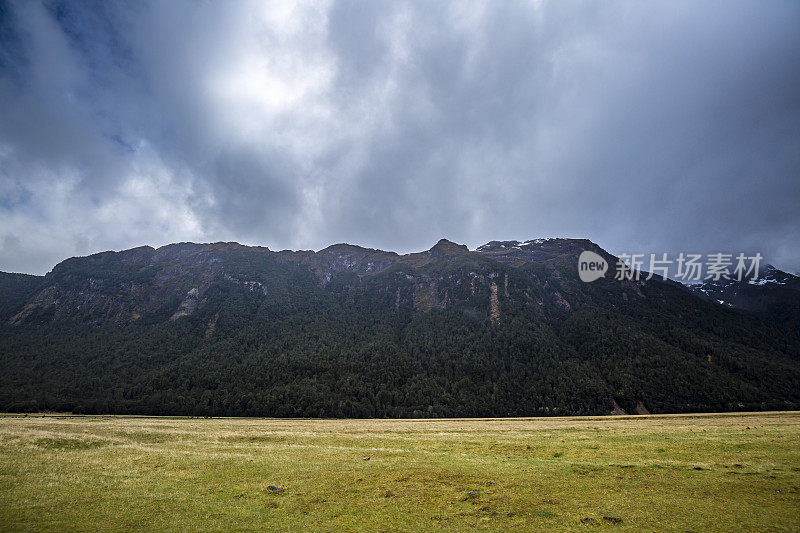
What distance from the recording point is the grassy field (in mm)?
13648

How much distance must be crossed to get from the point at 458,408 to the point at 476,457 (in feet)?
447

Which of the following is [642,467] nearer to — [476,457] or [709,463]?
[709,463]

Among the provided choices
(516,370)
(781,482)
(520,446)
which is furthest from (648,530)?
(516,370)

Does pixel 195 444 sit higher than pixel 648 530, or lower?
lower

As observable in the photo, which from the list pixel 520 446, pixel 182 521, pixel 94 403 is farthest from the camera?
pixel 94 403

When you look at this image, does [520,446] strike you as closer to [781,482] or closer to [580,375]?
[781,482]

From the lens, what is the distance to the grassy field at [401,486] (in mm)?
13648

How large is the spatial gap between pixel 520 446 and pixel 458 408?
424 ft

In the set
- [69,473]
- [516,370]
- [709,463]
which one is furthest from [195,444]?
[516,370]

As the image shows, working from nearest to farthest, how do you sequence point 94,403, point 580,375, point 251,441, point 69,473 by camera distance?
point 69,473, point 251,441, point 94,403, point 580,375

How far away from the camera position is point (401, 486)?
19141 millimetres

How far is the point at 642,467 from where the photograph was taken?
74.2ft

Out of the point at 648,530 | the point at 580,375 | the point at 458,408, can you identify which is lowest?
the point at 458,408

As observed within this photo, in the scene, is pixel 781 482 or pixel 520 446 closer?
pixel 781 482
